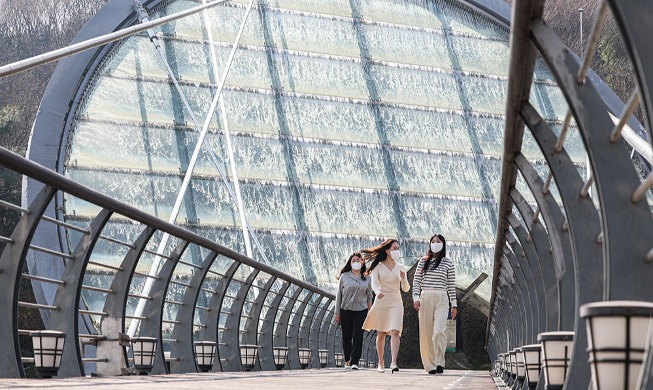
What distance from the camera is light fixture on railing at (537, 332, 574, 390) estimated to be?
4199mm

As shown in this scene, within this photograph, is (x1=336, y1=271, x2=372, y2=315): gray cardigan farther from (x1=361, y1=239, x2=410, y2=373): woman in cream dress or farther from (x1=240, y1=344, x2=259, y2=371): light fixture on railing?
(x1=240, y1=344, x2=259, y2=371): light fixture on railing

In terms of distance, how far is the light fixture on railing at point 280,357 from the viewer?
1435 centimetres

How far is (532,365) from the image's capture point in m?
5.35

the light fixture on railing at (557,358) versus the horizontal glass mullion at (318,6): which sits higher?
the horizontal glass mullion at (318,6)

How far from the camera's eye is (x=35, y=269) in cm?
A: 2805

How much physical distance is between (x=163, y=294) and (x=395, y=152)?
26.7 m

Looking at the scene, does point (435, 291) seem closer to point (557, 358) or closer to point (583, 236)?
point (557, 358)

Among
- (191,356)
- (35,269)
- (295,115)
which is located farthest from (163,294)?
(295,115)

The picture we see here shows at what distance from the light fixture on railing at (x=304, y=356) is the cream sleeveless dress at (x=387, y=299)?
12.8 ft

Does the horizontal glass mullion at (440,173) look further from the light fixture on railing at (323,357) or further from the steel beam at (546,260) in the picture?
the steel beam at (546,260)

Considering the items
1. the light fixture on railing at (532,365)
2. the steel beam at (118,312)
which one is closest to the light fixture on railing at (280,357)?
the steel beam at (118,312)

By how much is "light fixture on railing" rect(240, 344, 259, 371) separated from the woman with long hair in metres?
2.05

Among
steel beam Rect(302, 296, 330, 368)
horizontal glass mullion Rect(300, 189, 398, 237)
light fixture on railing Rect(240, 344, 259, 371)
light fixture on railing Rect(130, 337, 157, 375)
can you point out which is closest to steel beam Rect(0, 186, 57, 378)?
light fixture on railing Rect(130, 337, 157, 375)

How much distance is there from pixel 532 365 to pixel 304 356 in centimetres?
1165
